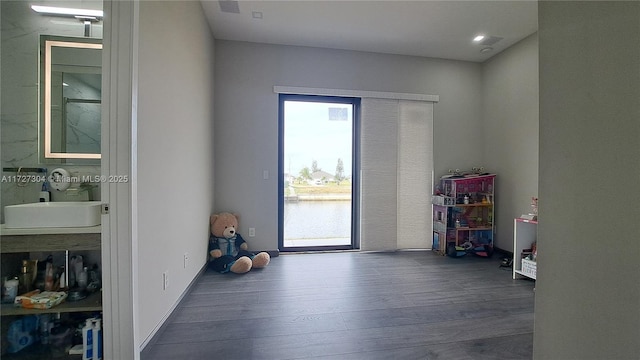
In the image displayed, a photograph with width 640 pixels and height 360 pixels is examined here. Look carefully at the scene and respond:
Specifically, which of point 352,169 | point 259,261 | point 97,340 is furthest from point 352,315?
point 352,169

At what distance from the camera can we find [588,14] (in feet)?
2.03

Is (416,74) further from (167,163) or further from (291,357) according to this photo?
(291,357)

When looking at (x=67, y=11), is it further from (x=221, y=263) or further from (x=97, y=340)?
(x=221, y=263)

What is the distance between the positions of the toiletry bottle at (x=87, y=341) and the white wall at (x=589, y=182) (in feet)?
6.53

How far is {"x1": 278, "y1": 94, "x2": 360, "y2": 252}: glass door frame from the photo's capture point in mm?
3531

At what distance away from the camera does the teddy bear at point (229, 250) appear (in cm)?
283

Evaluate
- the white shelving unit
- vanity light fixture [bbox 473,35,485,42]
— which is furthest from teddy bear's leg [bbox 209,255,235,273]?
vanity light fixture [bbox 473,35,485,42]

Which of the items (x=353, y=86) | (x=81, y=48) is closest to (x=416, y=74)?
(x=353, y=86)

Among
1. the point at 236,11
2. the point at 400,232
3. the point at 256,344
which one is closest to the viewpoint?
the point at 256,344

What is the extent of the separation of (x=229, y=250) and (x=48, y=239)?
1905 mm

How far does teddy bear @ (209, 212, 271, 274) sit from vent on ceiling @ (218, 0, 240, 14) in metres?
2.31

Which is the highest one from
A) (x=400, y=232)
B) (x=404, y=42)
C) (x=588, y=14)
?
(x=404, y=42)

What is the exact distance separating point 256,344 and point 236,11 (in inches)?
122

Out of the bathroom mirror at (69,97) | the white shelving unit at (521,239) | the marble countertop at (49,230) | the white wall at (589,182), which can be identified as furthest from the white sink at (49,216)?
the white shelving unit at (521,239)
